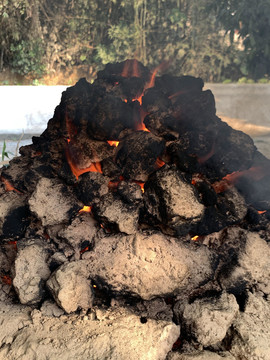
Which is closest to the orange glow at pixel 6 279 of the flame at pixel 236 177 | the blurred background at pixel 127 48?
the flame at pixel 236 177

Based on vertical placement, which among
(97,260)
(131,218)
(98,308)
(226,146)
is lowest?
(98,308)

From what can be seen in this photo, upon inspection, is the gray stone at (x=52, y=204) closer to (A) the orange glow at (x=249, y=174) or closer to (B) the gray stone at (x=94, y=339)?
(B) the gray stone at (x=94, y=339)

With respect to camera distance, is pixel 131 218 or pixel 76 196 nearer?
pixel 131 218

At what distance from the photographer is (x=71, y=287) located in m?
1.43

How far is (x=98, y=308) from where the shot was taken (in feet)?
4.81

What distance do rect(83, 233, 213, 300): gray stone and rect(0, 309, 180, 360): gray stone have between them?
5.3 inches

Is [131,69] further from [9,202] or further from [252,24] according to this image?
[252,24]

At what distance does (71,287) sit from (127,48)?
6947 mm

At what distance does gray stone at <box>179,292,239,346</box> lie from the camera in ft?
4.44

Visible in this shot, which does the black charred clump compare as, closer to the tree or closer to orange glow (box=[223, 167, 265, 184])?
orange glow (box=[223, 167, 265, 184])

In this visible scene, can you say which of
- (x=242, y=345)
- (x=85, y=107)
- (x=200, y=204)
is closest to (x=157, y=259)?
(x=200, y=204)

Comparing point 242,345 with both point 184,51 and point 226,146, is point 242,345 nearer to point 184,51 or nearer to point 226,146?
point 226,146

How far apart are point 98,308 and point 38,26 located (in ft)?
23.6

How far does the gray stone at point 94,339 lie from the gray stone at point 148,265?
13 cm
